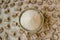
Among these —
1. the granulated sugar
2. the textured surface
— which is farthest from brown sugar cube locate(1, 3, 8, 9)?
the granulated sugar

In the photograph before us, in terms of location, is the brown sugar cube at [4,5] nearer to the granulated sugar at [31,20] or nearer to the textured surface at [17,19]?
the textured surface at [17,19]

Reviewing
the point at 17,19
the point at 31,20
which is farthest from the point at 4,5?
the point at 31,20

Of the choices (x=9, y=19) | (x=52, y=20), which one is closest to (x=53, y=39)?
(x=52, y=20)

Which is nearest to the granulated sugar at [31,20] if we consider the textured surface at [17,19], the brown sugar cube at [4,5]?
the textured surface at [17,19]

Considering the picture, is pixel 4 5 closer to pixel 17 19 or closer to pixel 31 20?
pixel 17 19

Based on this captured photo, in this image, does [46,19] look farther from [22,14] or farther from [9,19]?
[9,19]

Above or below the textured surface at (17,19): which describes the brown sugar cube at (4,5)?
above

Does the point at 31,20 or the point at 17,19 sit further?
the point at 17,19
